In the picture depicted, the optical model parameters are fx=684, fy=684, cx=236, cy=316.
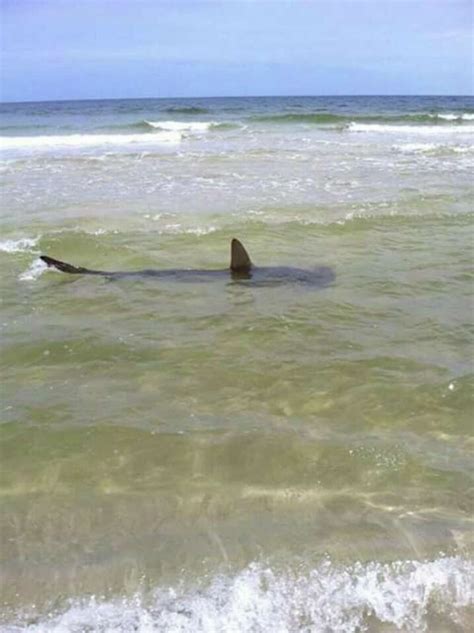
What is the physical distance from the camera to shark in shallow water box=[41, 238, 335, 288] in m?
6.40

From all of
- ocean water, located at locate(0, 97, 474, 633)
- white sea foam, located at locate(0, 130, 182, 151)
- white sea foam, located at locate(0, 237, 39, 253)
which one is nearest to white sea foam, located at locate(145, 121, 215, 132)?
white sea foam, located at locate(0, 130, 182, 151)

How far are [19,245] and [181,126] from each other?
26.6 m

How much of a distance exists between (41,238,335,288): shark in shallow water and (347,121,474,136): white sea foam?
21708mm

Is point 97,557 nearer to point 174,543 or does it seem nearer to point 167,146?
point 174,543

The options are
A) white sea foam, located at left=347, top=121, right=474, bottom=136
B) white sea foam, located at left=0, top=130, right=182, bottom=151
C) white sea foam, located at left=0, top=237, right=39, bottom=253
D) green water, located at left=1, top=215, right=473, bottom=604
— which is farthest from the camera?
white sea foam, located at left=347, top=121, right=474, bottom=136

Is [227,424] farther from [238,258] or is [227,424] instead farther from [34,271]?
[34,271]

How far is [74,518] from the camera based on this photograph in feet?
10.2

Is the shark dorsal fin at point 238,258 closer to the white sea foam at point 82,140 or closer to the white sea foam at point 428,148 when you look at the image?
the white sea foam at point 428,148

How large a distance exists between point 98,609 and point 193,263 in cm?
487

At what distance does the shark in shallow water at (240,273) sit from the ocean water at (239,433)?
148mm

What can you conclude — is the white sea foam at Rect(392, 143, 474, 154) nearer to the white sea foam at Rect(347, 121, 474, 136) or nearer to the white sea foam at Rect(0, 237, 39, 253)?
the white sea foam at Rect(347, 121, 474, 136)

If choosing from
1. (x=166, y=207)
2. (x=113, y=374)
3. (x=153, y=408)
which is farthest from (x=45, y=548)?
(x=166, y=207)

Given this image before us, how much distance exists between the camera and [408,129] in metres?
29.0

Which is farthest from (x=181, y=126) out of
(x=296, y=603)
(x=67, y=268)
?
(x=296, y=603)
